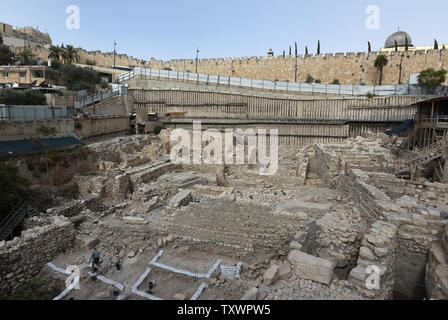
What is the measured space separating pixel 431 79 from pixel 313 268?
2411 centimetres

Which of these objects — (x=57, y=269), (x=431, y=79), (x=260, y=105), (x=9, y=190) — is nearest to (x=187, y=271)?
(x=57, y=269)

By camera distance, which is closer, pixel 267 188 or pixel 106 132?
pixel 267 188

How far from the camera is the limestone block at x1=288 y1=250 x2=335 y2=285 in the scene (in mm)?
5590

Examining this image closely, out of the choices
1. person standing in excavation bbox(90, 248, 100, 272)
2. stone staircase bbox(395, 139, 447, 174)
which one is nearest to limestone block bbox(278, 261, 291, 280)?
person standing in excavation bbox(90, 248, 100, 272)

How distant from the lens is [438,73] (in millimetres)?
22516

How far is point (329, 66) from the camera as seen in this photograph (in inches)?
1288

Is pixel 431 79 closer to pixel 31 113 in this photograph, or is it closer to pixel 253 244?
pixel 253 244

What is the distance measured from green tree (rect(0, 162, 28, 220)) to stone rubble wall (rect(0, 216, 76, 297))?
241 centimetres

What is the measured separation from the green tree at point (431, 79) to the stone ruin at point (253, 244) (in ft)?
52.4

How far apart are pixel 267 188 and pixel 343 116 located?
13.9m

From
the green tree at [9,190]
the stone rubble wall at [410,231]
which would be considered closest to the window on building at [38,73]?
the green tree at [9,190]
